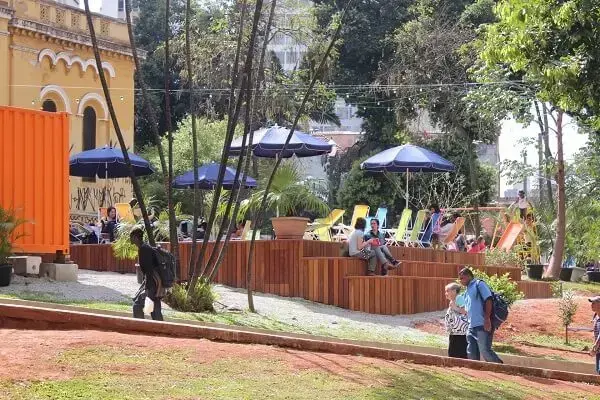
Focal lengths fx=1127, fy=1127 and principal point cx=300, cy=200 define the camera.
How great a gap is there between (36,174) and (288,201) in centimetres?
445

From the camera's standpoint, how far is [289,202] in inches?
791

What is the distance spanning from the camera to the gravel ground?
16.4 m

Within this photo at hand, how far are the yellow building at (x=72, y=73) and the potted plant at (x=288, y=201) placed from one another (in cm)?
1260

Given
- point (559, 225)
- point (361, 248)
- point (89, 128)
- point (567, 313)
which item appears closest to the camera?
point (567, 313)

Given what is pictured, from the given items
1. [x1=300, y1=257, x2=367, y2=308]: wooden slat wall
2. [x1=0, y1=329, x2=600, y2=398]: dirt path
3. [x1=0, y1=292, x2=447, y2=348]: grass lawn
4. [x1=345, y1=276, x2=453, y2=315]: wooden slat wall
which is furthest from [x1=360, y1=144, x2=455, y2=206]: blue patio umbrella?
[x1=0, y1=329, x2=600, y2=398]: dirt path

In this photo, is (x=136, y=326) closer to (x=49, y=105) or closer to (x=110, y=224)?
(x=110, y=224)

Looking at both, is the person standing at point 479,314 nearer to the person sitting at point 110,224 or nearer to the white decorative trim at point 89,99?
the person sitting at point 110,224

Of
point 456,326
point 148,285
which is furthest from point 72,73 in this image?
point 456,326

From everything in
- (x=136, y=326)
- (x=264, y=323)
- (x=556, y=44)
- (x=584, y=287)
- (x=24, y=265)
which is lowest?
(x=584, y=287)

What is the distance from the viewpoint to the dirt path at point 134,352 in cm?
888

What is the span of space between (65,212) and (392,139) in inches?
1053

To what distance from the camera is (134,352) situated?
9750 mm

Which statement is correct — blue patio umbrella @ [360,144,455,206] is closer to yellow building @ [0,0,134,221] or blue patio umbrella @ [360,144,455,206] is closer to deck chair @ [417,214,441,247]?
deck chair @ [417,214,441,247]

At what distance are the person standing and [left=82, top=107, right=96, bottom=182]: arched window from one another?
2116 centimetres
